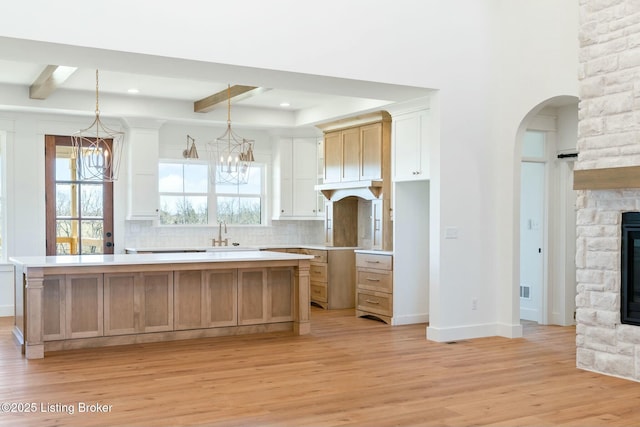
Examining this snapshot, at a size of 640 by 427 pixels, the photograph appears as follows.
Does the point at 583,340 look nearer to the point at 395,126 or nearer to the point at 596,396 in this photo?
the point at 596,396

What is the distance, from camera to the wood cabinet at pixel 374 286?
8.16 meters

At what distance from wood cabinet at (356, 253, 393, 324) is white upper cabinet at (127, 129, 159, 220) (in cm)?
326

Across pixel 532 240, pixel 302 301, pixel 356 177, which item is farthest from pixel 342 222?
pixel 532 240

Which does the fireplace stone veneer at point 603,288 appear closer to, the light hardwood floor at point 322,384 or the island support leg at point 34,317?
the light hardwood floor at point 322,384

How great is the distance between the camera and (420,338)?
7.16 meters

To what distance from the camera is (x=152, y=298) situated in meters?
6.86

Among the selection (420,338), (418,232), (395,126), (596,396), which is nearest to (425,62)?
(395,126)

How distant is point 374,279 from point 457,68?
114 inches

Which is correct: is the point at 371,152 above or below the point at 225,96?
below

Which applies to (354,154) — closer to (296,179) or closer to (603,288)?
(296,179)

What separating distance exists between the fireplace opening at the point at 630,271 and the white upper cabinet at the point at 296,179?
585cm

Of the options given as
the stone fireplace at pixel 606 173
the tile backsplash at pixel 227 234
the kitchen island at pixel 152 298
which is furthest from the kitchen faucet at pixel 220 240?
the stone fireplace at pixel 606 173

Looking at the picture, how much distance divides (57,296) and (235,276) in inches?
73.0

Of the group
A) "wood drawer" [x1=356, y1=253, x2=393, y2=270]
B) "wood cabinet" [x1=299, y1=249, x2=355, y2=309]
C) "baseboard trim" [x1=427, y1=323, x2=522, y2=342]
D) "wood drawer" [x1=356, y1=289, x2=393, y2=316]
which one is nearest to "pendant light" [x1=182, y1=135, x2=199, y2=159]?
"wood cabinet" [x1=299, y1=249, x2=355, y2=309]
